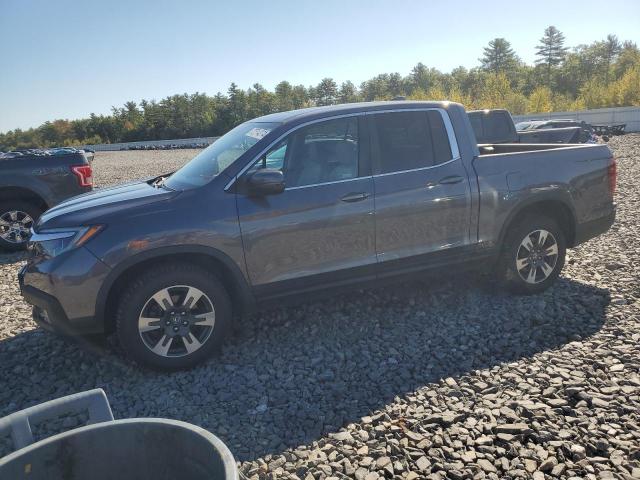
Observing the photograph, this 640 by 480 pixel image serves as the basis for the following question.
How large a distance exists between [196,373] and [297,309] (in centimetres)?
136

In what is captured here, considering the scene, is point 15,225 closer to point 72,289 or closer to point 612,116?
point 72,289

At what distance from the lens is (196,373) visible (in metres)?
3.99

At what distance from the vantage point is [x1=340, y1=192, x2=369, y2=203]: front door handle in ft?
14.1

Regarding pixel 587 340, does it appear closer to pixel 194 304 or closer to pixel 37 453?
pixel 194 304

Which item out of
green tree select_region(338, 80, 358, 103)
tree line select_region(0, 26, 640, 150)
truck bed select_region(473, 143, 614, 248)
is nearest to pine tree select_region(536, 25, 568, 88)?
tree line select_region(0, 26, 640, 150)

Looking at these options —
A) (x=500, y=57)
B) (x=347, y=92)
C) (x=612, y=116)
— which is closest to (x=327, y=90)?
(x=347, y=92)

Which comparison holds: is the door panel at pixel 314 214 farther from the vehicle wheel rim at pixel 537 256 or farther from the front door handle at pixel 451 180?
the vehicle wheel rim at pixel 537 256

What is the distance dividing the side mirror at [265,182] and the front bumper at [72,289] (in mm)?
1213

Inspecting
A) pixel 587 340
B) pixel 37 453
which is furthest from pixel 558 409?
pixel 37 453

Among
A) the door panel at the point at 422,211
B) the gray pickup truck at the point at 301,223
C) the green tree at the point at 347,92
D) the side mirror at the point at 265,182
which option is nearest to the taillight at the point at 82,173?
the gray pickup truck at the point at 301,223

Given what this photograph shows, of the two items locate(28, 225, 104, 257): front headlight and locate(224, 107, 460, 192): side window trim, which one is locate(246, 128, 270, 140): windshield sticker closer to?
locate(224, 107, 460, 192): side window trim

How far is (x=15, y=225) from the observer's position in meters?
8.19

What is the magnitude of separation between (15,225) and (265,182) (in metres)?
6.10

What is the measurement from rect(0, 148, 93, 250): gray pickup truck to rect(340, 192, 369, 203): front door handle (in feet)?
17.9
